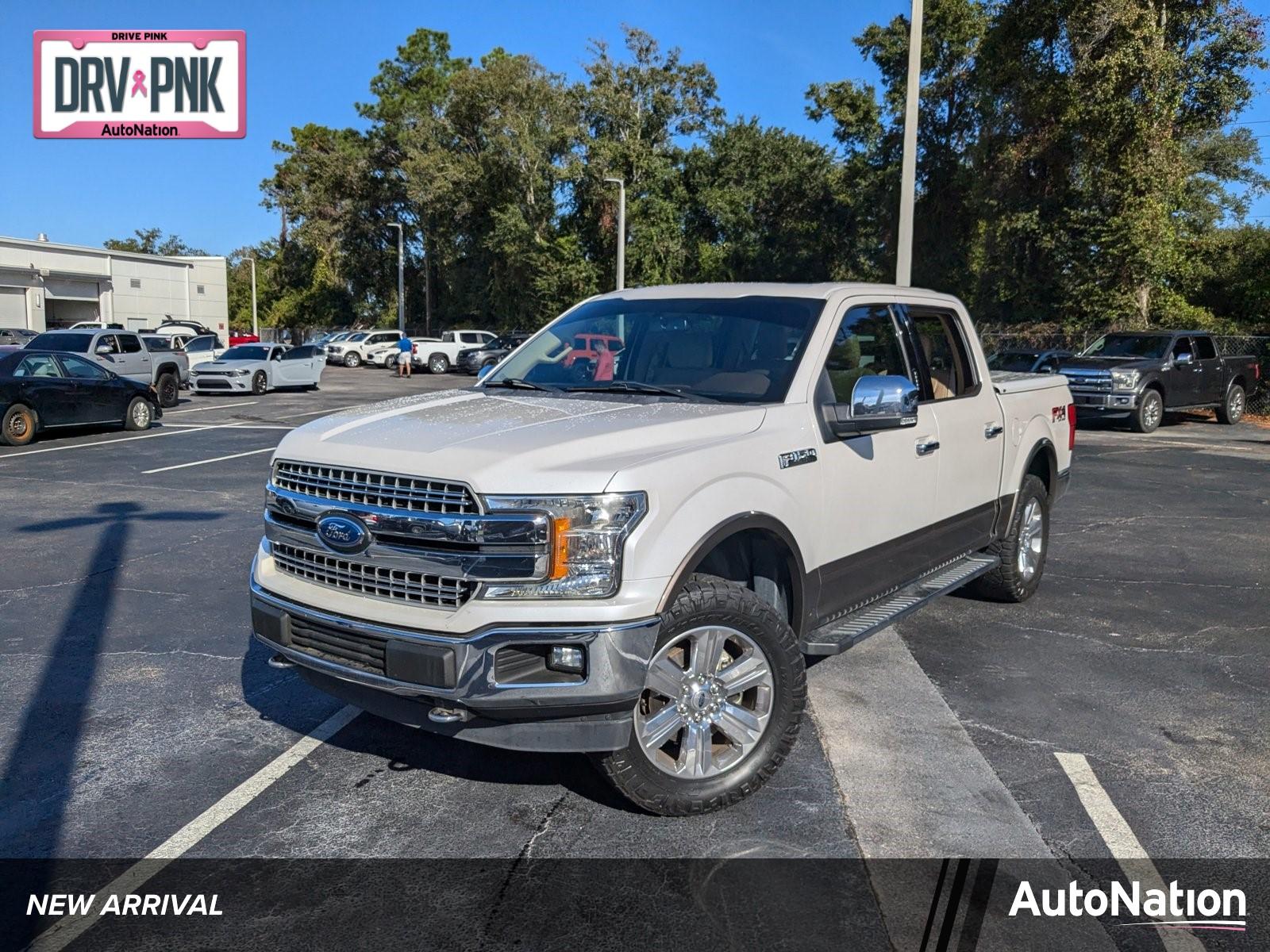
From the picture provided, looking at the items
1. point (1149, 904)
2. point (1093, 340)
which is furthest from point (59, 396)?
point (1093, 340)

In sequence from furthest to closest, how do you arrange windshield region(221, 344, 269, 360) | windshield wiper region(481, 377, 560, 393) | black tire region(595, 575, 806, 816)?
windshield region(221, 344, 269, 360)
windshield wiper region(481, 377, 560, 393)
black tire region(595, 575, 806, 816)

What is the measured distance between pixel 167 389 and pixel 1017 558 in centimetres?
2252

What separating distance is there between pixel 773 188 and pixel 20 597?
148 ft

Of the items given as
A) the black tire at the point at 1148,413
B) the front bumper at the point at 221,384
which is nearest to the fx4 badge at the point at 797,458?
the black tire at the point at 1148,413

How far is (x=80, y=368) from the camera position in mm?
17141

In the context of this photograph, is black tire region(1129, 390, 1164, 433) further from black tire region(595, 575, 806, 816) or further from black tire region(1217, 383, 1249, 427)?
black tire region(595, 575, 806, 816)

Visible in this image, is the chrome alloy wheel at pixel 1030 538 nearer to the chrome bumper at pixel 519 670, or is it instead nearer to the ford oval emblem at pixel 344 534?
the chrome bumper at pixel 519 670

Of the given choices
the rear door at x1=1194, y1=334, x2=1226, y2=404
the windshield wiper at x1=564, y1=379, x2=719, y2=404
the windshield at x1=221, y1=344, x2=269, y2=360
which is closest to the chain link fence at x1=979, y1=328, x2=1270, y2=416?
the rear door at x1=1194, y1=334, x2=1226, y2=404

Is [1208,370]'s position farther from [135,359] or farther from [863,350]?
[135,359]

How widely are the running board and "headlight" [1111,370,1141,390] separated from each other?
14173 mm

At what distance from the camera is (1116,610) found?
6.82 m

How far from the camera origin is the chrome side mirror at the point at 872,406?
14.3 feet

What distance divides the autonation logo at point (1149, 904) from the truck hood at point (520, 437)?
6.31 feet

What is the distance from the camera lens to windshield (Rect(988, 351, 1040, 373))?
21.8 m
